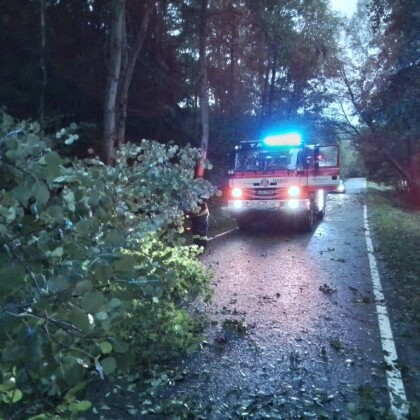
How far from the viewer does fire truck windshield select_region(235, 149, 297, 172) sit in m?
14.6

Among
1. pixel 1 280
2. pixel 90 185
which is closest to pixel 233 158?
pixel 90 185

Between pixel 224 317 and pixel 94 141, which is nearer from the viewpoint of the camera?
pixel 224 317

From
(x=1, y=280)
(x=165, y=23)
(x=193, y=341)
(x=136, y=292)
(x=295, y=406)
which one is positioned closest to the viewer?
(x=1, y=280)

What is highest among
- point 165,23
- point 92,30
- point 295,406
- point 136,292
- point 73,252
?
point 165,23

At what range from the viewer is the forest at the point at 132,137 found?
1772mm

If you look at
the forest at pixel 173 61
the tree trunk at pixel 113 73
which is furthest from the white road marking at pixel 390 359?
the tree trunk at pixel 113 73

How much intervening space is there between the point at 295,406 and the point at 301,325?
2.18 meters

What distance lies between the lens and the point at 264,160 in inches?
583

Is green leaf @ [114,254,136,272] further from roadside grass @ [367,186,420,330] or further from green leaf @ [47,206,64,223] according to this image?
roadside grass @ [367,186,420,330]

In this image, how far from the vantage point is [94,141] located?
630 inches

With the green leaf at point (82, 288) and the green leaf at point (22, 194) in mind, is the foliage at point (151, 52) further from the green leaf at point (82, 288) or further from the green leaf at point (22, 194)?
the green leaf at point (82, 288)

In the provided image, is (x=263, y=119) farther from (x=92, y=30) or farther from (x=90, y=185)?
(x=90, y=185)

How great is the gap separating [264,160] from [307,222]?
2381 millimetres

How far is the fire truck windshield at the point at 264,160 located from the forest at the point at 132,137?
2.42 m
